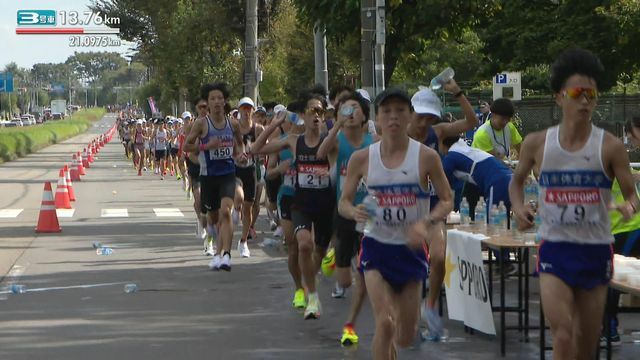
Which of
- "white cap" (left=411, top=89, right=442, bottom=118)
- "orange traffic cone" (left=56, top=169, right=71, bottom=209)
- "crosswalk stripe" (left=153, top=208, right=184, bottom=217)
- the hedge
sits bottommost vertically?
the hedge

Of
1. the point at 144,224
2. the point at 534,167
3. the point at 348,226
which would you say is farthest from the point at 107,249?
the point at 534,167

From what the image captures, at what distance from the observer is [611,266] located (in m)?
6.82

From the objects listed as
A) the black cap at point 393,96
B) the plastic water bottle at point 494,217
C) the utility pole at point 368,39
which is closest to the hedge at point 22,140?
the utility pole at point 368,39

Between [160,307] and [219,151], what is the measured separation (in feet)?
9.32

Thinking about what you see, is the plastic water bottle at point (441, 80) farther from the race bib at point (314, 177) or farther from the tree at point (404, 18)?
the tree at point (404, 18)

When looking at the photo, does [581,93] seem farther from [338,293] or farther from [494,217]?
[338,293]

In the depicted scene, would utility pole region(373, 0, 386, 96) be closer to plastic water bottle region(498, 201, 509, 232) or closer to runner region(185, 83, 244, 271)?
runner region(185, 83, 244, 271)

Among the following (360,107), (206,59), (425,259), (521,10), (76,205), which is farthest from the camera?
(206,59)

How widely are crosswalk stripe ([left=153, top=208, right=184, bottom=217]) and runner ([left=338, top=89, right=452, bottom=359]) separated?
17327 millimetres

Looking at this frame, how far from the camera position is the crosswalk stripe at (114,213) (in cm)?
2495

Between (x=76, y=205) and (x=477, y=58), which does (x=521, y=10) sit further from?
(x=477, y=58)

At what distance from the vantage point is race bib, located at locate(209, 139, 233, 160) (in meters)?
14.8

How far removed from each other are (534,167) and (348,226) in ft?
11.3

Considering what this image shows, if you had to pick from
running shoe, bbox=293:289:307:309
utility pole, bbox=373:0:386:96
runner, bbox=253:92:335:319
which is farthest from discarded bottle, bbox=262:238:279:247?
runner, bbox=253:92:335:319
